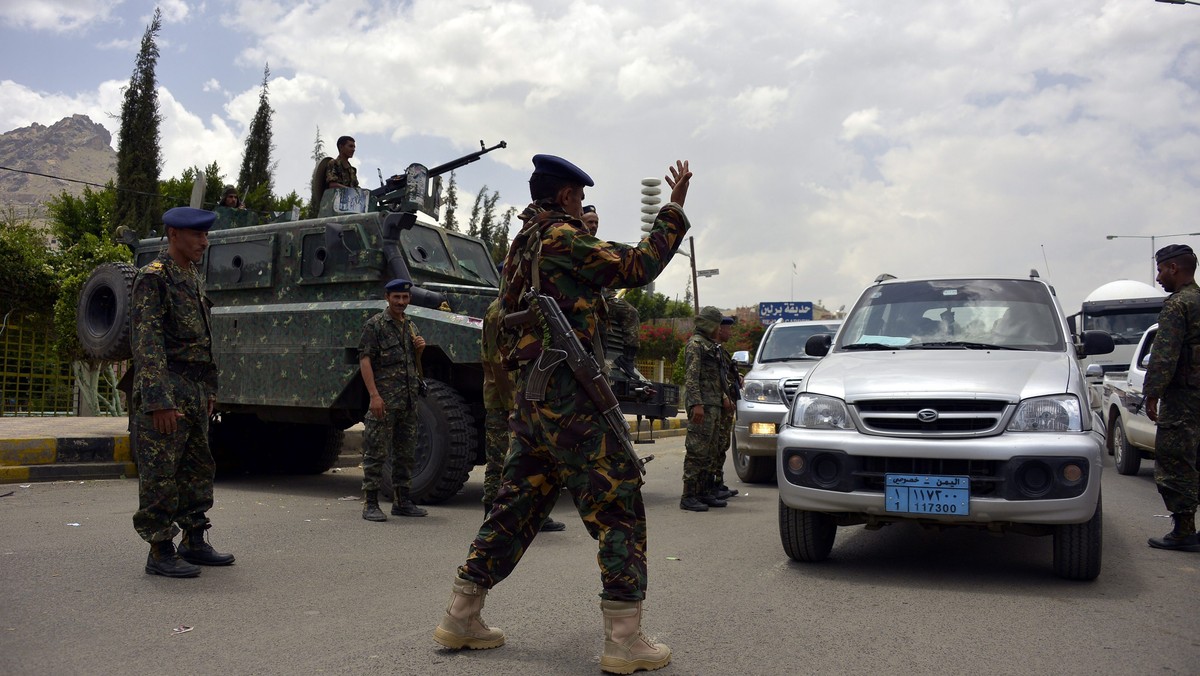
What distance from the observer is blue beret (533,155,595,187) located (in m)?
3.51

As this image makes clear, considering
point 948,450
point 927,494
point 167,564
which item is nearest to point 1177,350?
point 948,450

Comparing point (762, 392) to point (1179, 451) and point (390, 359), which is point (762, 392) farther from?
point (1179, 451)

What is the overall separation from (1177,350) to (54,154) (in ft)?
440

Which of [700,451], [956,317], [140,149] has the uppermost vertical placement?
[140,149]

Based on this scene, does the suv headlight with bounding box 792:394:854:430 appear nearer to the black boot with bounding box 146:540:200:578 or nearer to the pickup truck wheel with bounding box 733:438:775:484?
the black boot with bounding box 146:540:200:578

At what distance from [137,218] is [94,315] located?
1701 centimetres

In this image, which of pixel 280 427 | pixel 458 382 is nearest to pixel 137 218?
pixel 280 427

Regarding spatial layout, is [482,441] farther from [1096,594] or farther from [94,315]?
[1096,594]

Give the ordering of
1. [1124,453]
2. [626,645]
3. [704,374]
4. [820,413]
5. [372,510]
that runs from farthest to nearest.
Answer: [1124,453] → [704,374] → [372,510] → [820,413] → [626,645]

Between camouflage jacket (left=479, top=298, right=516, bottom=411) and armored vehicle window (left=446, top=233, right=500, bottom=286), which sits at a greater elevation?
armored vehicle window (left=446, top=233, right=500, bottom=286)

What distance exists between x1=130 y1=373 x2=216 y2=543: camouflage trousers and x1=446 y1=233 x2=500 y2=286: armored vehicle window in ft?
15.2

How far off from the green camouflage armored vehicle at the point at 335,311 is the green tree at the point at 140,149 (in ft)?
53.6

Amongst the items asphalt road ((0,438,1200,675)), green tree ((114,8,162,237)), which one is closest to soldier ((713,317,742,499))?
asphalt road ((0,438,1200,675))

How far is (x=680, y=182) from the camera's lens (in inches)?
136
